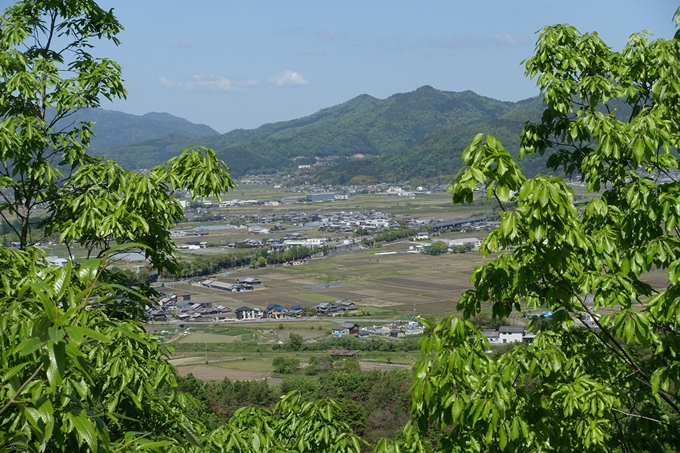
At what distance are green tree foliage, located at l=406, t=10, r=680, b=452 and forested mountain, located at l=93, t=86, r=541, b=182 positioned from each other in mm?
92909

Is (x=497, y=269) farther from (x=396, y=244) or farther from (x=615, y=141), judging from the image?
(x=396, y=244)

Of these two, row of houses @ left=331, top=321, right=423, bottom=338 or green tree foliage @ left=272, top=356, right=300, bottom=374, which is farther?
row of houses @ left=331, top=321, right=423, bottom=338

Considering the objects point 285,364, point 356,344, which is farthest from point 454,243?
point 285,364

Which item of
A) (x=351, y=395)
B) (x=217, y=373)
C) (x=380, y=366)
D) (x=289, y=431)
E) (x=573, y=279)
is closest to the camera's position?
(x=573, y=279)

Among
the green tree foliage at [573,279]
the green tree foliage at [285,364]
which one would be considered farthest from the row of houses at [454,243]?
the green tree foliage at [573,279]

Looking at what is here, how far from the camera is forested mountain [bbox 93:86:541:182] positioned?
390ft

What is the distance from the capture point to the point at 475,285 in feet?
9.85

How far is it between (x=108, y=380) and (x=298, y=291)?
41608mm

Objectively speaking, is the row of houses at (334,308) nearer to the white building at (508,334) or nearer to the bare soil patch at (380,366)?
the bare soil patch at (380,366)

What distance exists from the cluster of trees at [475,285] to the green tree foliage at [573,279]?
0.03 feet

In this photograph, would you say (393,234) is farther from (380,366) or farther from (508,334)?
(380,366)

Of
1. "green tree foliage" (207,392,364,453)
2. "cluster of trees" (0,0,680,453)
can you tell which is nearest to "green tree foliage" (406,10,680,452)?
"cluster of trees" (0,0,680,453)

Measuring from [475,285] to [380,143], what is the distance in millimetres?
163893

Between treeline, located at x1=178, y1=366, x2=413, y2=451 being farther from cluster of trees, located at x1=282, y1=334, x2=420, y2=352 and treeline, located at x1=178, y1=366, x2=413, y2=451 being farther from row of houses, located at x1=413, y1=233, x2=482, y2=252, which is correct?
row of houses, located at x1=413, y1=233, x2=482, y2=252
